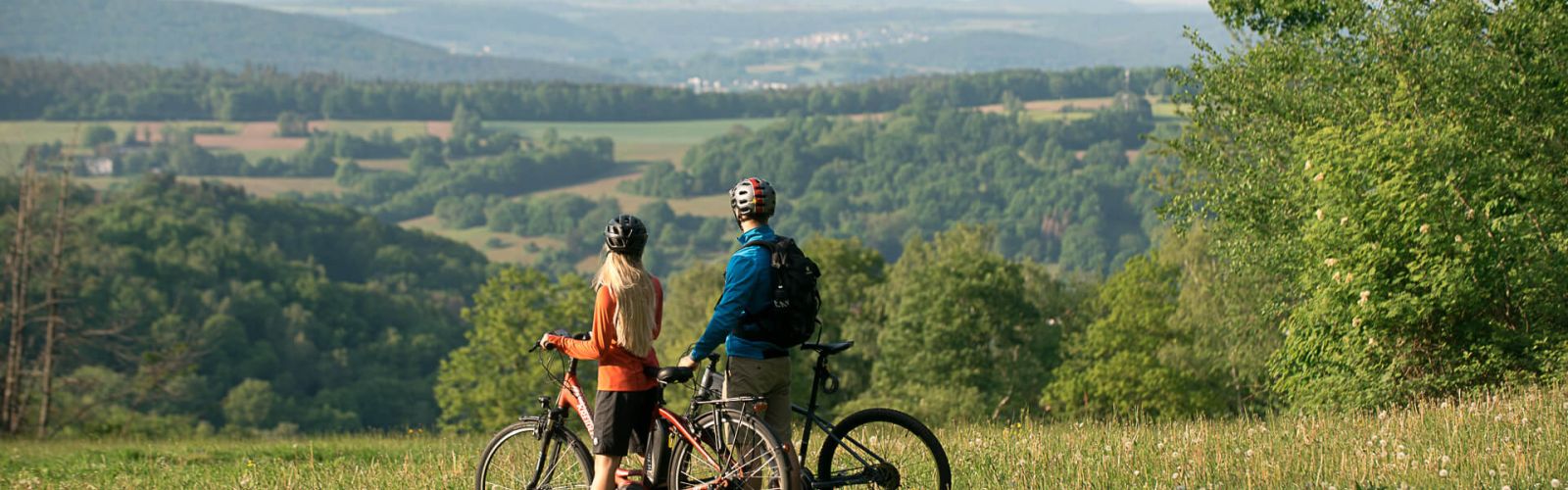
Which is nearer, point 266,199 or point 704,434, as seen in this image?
point 704,434

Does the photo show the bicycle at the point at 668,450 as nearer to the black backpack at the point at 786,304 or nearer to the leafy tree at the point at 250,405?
the black backpack at the point at 786,304

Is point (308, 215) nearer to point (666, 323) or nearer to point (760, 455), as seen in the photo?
point (666, 323)

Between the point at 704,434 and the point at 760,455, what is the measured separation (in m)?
0.41

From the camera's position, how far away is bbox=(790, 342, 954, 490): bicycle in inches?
335

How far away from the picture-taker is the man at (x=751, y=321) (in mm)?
8078

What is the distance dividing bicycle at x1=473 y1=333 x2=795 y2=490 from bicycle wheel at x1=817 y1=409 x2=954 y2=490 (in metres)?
0.64

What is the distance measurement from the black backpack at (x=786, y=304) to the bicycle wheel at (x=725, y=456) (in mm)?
477

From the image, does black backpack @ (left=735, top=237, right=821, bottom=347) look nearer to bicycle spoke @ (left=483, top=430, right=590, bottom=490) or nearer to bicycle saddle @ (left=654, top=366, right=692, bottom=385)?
bicycle saddle @ (left=654, top=366, right=692, bottom=385)

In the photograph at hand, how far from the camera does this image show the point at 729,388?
838 centimetres

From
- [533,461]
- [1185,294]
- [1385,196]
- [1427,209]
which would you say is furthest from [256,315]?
[533,461]

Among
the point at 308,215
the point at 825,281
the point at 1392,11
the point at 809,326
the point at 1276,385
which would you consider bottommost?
the point at 308,215

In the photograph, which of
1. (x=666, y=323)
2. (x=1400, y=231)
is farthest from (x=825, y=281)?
(x=1400, y=231)

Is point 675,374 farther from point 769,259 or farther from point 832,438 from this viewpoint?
point 832,438

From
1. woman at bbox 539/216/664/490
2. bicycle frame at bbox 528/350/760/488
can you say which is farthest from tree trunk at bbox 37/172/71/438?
woman at bbox 539/216/664/490
